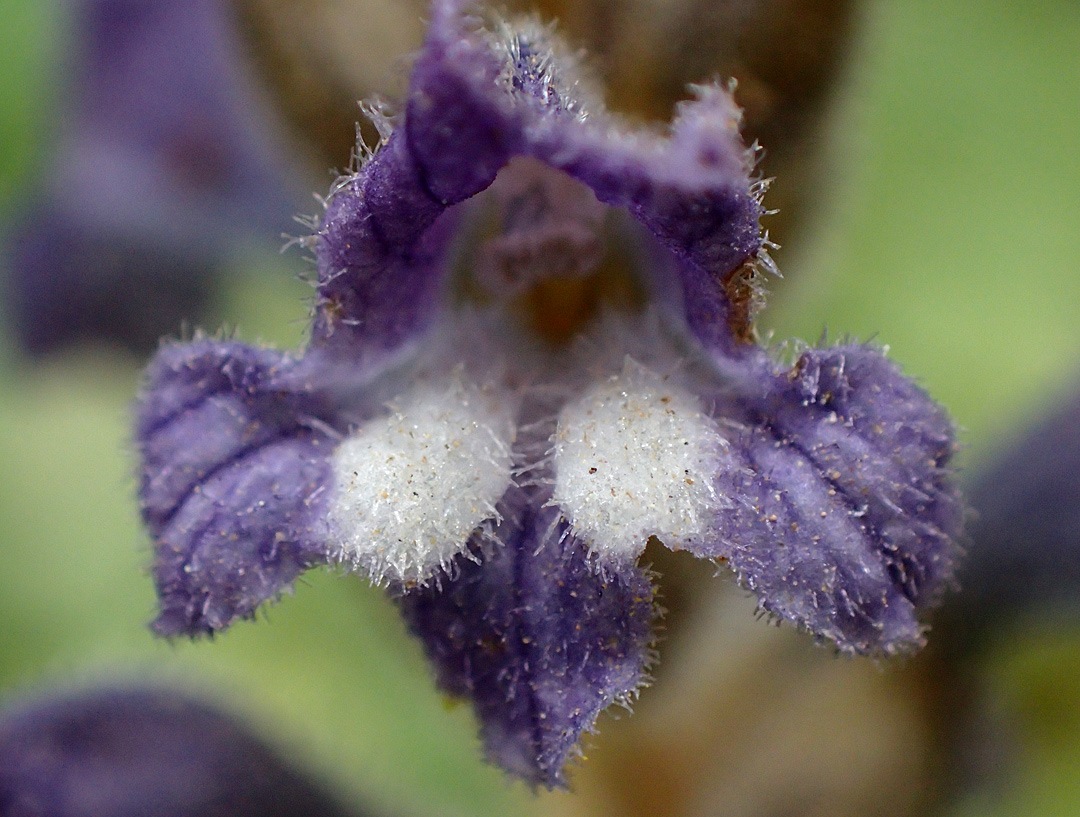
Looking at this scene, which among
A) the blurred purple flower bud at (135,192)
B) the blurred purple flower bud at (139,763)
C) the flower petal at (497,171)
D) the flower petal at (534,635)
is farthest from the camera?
the blurred purple flower bud at (135,192)

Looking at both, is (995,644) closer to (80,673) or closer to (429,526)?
(429,526)

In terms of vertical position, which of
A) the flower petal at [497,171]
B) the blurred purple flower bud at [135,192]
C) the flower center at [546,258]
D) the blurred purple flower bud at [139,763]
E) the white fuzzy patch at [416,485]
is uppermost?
the blurred purple flower bud at [135,192]

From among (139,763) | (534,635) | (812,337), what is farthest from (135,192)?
(534,635)

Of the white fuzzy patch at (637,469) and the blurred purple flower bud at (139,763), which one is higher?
the white fuzzy patch at (637,469)

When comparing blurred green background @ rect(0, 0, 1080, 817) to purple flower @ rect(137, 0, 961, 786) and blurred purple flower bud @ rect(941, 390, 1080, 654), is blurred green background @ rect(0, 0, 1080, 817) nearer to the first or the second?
blurred purple flower bud @ rect(941, 390, 1080, 654)

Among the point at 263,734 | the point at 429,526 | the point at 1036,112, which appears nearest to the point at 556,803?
the point at 263,734

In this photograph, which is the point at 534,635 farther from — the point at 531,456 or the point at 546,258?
the point at 546,258

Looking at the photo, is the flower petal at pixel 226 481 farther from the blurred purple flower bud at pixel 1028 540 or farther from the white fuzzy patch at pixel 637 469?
the blurred purple flower bud at pixel 1028 540

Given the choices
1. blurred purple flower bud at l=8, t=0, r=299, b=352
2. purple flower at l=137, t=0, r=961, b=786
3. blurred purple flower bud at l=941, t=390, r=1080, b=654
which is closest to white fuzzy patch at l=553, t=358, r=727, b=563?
purple flower at l=137, t=0, r=961, b=786

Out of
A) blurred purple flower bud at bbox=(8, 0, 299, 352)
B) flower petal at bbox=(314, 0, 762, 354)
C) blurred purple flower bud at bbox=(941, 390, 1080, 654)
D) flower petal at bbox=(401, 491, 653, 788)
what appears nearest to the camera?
flower petal at bbox=(314, 0, 762, 354)

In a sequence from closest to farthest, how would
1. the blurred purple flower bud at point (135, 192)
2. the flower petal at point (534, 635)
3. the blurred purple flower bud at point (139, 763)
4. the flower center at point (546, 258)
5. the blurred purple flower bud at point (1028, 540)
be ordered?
the flower petal at point (534, 635)
the flower center at point (546, 258)
the blurred purple flower bud at point (139, 763)
the blurred purple flower bud at point (1028, 540)
the blurred purple flower bud at point (135, 192)

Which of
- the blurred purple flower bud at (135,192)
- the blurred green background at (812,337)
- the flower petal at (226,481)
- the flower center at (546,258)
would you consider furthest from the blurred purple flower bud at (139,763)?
the blurred purple flower bud at (135,192)
